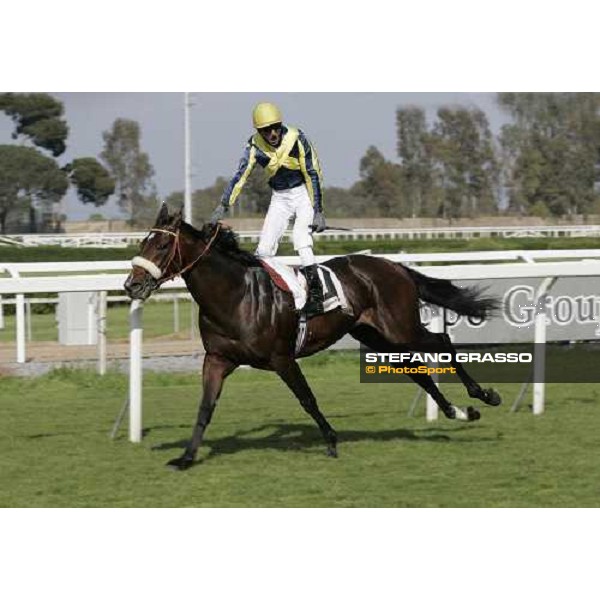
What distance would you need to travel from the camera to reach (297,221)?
25.4 ft

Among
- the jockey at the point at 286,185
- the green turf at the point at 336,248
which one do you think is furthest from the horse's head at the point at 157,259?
the green turf at the point at 336,248

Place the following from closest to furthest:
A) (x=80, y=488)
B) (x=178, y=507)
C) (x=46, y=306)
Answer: (x=178, y=507), (x=80, y=488), (x=46, y=306)

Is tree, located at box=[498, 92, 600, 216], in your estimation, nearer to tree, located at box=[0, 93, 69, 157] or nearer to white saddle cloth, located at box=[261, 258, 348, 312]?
tree, located at box=[0, 93, 69, 157]

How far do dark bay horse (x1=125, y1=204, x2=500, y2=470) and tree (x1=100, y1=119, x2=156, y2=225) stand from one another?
6134cm

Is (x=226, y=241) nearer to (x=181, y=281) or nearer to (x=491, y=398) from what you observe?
(x=181, y=281)

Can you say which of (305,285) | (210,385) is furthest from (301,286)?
(210,385)

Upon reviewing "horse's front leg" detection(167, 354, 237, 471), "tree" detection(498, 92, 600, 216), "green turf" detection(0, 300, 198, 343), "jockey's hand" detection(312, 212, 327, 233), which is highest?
"tree" detection(498, 92, 600, 216)

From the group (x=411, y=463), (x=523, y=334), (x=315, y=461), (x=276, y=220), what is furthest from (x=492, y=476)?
(x=523, y=334)

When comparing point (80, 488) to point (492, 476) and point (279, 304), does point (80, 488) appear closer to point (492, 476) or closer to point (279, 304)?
point (279, 304)

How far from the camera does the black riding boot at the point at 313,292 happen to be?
7539 mm

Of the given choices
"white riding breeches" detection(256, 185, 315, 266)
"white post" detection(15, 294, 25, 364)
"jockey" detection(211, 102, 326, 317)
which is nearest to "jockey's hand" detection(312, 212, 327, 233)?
"jockey" detection(211, 102, 326, 317)

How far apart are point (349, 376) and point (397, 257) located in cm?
182

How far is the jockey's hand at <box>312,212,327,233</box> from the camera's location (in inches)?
295

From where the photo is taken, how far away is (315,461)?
23.9 ft
